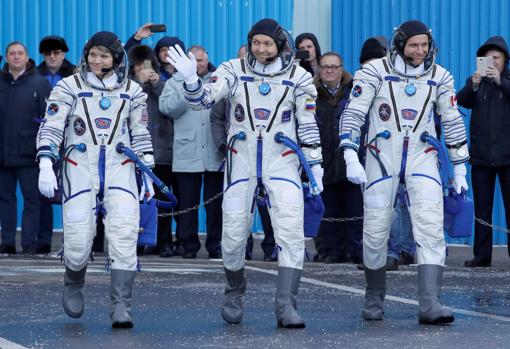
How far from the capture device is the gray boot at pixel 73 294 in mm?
10086

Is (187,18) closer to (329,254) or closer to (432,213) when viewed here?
(329,254)

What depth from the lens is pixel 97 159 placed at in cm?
1008

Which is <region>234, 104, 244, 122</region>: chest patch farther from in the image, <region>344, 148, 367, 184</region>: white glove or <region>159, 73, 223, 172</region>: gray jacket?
<region>159, 73, 223, 172</region>: gray jacket

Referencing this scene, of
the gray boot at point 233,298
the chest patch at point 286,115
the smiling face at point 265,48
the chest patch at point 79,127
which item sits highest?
the smiling face at point 265,48

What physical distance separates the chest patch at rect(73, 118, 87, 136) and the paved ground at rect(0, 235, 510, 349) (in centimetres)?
127

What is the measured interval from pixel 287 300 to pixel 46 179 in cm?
178

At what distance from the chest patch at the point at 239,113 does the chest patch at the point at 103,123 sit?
2.80 ft

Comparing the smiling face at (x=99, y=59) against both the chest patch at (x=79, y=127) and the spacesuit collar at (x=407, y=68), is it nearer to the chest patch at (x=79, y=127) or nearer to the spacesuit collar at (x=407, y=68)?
the chest patch at (x=79, y=127)

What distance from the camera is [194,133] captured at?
15773mm

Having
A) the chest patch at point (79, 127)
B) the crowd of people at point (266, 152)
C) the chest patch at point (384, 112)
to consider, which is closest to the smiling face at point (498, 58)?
the crowd of people at point (266, 152)

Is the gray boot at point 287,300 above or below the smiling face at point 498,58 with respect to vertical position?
below

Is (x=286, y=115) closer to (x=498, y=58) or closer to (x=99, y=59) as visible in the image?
(x=99, y=59)

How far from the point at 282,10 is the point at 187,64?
31.5ft

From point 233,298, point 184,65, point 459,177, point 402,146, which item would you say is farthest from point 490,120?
point 184,65
